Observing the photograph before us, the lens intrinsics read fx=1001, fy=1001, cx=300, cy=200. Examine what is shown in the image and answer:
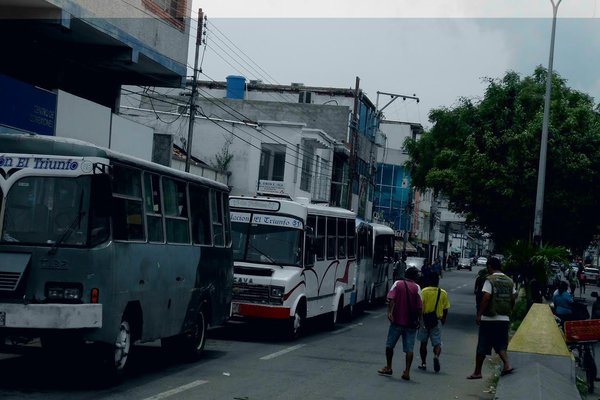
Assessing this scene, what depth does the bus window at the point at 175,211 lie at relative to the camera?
14562 millimetres

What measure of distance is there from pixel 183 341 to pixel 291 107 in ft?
143

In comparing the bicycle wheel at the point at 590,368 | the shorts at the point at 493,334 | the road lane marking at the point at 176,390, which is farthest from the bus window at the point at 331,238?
the road lane marking at the point at 176,390

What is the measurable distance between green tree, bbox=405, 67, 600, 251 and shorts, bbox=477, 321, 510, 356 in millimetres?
16626

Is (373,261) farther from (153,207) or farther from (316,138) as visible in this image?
(153,207)

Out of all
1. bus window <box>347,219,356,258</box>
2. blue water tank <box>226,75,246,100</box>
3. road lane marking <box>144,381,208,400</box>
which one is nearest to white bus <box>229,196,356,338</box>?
bus window <box>347,219,356,258</box>

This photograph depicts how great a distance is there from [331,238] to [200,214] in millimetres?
8816

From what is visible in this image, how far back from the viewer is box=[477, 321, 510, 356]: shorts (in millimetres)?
15203

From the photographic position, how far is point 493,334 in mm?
15258

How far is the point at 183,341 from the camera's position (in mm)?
16125

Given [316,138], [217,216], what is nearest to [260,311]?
[217,216]

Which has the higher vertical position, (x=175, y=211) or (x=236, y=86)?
(x=236, y=86)

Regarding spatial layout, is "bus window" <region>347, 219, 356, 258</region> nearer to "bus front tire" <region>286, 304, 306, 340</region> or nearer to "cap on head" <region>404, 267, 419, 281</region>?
"bus front tire" <region>286, 304, 306, 340</region>

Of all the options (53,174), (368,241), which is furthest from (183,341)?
(368,241)

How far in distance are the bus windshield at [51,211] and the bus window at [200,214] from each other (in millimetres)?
3962
